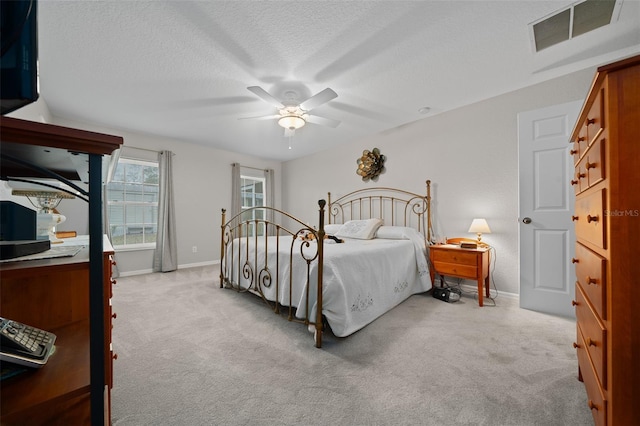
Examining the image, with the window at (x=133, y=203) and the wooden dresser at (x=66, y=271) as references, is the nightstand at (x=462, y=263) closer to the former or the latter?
the wooden dresser at (x=66, y=271)

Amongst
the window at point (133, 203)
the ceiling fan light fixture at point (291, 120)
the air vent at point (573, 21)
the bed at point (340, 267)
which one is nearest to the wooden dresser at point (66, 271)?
the bed at point (340, 267)

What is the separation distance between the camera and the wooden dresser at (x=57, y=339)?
59cm

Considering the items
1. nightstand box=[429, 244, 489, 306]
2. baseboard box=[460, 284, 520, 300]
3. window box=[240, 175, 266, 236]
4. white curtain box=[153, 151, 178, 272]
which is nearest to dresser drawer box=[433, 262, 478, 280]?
nightstand box=[429, 244, 489, 306]

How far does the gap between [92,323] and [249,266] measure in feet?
7.10

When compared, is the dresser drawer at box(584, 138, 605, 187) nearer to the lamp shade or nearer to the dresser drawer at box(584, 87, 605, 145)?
the dresser drawer at box(584, 87, 605, 145)

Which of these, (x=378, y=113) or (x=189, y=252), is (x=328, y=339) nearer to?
(x=378, y=113)

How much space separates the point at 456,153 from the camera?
11.0 ft

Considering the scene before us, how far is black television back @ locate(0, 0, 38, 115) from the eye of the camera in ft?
1.56

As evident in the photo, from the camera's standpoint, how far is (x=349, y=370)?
1.56 metres

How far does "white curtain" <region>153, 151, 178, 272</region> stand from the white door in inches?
197

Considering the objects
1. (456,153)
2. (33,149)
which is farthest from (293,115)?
(33,149)

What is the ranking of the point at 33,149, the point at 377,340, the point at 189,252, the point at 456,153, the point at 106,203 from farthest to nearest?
the point at 189,252, the point at 106,203, the point at 456,153, the point at 377,340, the point at 33,149

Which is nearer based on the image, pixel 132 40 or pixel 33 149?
pixel 33 149

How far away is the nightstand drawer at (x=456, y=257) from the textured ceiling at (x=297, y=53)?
1836 mm
